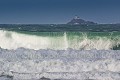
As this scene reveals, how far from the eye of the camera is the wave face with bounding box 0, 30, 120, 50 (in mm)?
12844

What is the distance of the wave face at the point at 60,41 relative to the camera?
12.8 meters

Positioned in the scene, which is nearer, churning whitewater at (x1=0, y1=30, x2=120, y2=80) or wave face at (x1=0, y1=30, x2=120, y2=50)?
churning whitewater at (x1=0, y1=30, x2=120, y2=80)

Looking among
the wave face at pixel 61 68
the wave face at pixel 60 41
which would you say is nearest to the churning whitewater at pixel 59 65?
the wave face at pixel 61 68

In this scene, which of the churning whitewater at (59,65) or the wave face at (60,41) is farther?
the wave face at (60,41)

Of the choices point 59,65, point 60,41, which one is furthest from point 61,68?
point 60,41

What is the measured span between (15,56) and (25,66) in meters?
0.87

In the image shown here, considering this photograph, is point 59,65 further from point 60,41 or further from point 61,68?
point 60,41

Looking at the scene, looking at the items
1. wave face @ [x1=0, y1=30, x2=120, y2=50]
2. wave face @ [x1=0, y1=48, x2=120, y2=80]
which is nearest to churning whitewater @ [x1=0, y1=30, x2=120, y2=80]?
wave face @ [x1=0, y1=48, x2=120, y2=80]

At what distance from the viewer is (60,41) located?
1314cm

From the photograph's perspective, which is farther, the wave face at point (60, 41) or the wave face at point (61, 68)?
the wave face at point (60, 41)

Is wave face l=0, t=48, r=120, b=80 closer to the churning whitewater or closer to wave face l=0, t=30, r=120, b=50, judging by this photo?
the churning whitewater

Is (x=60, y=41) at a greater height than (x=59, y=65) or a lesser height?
greater

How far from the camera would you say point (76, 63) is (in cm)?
699

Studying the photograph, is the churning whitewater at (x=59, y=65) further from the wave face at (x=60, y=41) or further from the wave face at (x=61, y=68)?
the wave face at (x=60, y=41)
